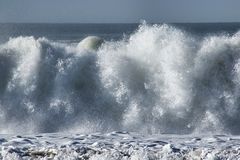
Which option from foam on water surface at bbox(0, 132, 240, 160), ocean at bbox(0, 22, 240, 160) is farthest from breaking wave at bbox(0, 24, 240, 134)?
foam on water surface at bbox(0, 132, 240, 160)

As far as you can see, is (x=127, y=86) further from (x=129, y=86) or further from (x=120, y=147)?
(x=120, y=147)

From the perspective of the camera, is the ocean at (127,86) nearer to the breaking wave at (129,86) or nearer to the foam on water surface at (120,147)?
the breaking wave at (129,86)

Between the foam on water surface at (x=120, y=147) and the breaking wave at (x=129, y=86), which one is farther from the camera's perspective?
the breaking wave at (x=129, y=86)

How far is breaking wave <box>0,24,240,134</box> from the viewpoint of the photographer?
40.5ft

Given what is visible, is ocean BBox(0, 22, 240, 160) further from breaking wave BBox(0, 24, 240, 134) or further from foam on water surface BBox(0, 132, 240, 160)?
foam on water surface BBox(0, 132, 240, 160)

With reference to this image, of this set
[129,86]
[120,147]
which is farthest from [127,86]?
[120,147]

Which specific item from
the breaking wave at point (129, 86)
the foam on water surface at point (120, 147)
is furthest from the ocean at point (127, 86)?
the foam on water surface at point (120, 147)

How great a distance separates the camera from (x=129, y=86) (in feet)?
43.0

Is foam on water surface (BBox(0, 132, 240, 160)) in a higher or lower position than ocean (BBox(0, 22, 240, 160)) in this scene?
lower

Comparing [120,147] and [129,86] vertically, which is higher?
[129,86]

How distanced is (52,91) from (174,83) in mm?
2426

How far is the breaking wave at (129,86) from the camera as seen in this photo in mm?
12336

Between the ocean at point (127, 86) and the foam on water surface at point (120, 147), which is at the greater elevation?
Answer: the ocean at point (127, 86)

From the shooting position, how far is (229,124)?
1203 centimetres
